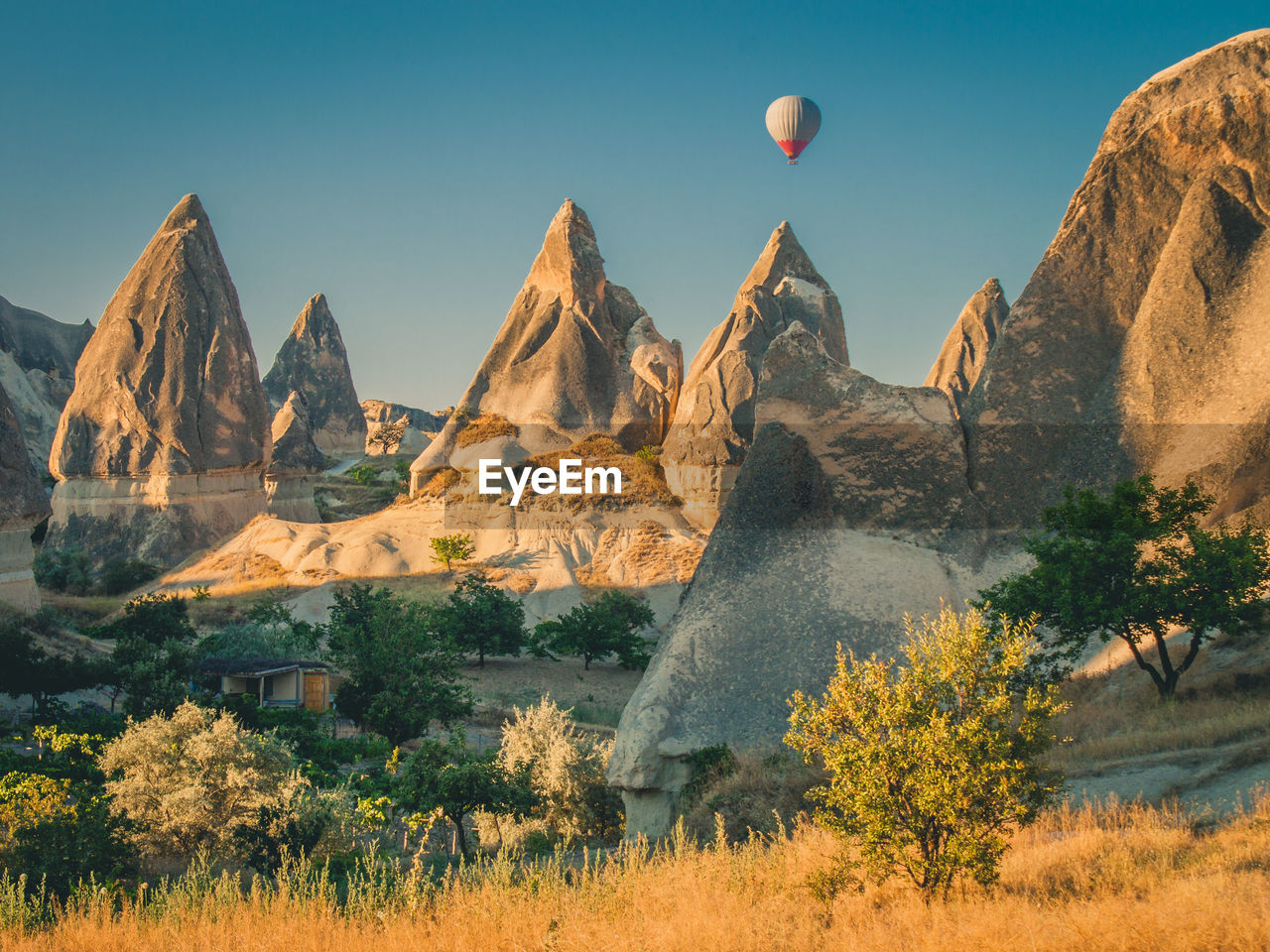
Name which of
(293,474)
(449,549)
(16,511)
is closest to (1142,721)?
(16,511)

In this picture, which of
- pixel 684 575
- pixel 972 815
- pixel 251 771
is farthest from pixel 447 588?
pixel 972 815

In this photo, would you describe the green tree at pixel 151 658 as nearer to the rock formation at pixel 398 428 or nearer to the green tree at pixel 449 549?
the green tree at pixel 449 549

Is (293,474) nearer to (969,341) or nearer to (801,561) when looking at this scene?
(969,341)

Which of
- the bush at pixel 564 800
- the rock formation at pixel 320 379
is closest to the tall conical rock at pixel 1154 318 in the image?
the bush at pixel 564 800

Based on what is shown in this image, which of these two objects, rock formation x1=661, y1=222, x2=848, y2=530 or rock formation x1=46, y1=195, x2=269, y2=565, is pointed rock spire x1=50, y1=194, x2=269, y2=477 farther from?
rock formation x1=661, y1=222, x2=848, y2=530

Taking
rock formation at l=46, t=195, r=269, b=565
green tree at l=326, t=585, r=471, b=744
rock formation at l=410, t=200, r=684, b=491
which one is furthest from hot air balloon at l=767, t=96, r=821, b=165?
green tree at l=326, t=585, r=471, b=744

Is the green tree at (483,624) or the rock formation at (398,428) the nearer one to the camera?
the green tree at (483,624)
